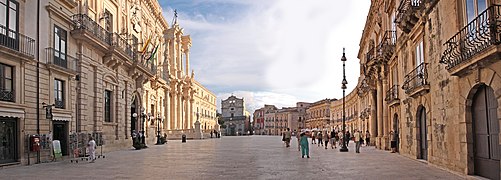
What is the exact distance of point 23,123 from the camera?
1905cm

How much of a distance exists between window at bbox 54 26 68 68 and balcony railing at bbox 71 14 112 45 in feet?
4.19

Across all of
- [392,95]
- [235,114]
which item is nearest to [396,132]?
[392,95]

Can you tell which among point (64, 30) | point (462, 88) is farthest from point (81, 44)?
point (462, 88)

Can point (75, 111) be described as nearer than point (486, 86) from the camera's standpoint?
No

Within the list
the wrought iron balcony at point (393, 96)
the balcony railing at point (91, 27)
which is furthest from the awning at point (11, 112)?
the wrought iron balcony at point (393, 96)

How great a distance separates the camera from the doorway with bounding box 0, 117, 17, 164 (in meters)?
17.9

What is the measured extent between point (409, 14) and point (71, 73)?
15642mm

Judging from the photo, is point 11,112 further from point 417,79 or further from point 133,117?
point 133,117

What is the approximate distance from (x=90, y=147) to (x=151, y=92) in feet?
93.1

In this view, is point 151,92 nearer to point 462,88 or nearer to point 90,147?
point 90,147

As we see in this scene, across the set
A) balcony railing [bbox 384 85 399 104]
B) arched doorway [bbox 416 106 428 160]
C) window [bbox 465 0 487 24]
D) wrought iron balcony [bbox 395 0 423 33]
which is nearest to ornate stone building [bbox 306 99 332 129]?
balcony railing [bbox 384 85 399 104]

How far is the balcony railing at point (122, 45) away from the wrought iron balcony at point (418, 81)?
18357 millimetres

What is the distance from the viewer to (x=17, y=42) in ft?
61.0

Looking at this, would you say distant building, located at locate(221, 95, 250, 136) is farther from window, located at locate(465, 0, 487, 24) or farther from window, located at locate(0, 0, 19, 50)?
window, located at locate(465, 0, 487, 24)
